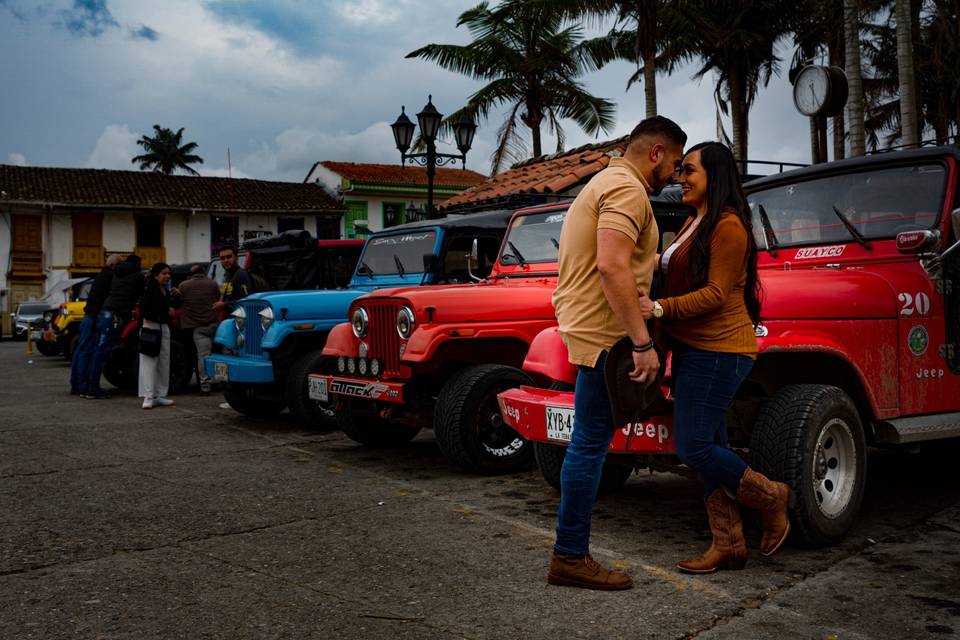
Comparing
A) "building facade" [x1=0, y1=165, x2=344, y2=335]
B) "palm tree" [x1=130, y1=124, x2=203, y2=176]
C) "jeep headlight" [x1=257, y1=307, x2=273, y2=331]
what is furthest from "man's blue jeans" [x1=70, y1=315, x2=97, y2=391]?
"palm tree" [x1=130, y1=124, x2=203, y2=176]

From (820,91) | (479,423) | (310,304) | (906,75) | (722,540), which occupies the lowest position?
(722,540)

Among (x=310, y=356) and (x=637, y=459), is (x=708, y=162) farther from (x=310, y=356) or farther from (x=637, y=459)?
(x=310, y=356)

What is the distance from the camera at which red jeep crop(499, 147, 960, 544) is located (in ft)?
13.4

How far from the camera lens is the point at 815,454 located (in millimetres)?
4055

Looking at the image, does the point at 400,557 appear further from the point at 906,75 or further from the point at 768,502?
the point at 906,75

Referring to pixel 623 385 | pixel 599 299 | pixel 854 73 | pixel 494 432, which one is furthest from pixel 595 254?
pixel 854 73

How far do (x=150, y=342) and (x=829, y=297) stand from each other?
7614 millimetres

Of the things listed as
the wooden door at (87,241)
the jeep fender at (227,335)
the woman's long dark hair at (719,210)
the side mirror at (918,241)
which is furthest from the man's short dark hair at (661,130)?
the wooden door at (87,241)

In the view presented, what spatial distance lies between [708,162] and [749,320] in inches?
27.1

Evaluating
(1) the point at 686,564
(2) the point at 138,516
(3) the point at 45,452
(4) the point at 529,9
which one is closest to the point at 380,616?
(1) the point at 686,564

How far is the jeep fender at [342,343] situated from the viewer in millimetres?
6703

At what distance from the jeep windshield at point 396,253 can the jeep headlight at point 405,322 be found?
76.7 inches

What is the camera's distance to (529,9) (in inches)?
811

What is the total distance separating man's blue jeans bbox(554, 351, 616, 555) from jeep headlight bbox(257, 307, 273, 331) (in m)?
5.14
